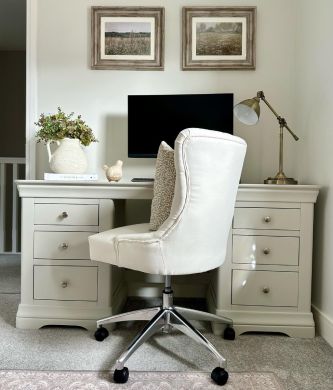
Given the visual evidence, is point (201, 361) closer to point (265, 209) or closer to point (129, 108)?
point (265, 209)

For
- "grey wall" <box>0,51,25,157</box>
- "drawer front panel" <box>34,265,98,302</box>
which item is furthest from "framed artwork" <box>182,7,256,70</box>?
"grey wall" <box>0,51,25,157</box>

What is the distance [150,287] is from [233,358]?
3.14 feet

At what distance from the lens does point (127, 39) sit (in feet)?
7.97

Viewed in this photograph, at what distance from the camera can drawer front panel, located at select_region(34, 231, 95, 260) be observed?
1.91 meters

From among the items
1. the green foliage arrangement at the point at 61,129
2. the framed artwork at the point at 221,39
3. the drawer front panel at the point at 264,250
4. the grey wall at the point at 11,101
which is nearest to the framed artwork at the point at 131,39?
the framed artwork at the point at 221,39

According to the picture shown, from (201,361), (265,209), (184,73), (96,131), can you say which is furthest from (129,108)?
(201,361)

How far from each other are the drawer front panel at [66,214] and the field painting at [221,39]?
Result: 1270mm

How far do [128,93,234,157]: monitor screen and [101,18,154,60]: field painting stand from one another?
0.37m

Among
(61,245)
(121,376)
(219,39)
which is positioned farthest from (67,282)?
(219,39)

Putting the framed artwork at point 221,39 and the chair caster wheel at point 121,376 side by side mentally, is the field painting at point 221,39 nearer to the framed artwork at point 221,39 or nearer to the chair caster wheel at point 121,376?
the framed artwork at point 221,39

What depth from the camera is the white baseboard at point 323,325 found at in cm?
178

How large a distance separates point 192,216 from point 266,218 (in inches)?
23.9

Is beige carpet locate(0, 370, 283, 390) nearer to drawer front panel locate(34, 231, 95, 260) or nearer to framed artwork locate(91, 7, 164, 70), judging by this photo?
drawer front panel locate(34, 231, 95, 260)

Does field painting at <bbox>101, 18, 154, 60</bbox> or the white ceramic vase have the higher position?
field painting at <bbox>101, 18, 154, 60</bbox>
